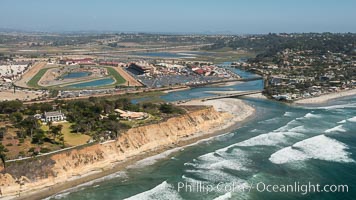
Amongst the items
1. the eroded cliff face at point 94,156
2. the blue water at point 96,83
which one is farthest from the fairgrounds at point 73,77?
the eroded cliff face at point 94,156

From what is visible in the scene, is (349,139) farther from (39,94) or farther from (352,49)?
(352,49)

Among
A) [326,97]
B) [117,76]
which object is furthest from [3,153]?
[117,76]

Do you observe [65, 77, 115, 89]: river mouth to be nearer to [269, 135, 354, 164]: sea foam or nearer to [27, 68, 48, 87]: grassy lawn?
[27, 68, 48, 87]: grassy lawn

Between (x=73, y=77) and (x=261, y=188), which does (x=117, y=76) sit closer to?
(x=73, y=77)

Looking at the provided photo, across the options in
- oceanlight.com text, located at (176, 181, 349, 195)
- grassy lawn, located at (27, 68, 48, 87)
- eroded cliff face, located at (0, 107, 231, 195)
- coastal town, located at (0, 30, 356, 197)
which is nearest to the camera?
oceanlight.com text, located at (176, 181, 349, 195)

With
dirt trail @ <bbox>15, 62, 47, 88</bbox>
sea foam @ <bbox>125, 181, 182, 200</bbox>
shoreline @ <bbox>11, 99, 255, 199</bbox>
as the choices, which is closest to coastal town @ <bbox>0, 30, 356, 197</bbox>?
shoreline @ <bbox>11, 99, 255, 199</bbox>

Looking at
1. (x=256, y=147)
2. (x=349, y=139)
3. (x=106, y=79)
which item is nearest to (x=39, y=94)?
(x=106, y=79)
